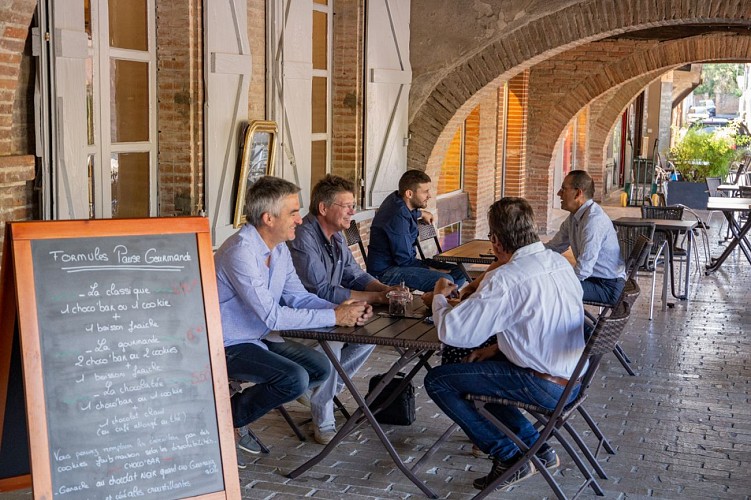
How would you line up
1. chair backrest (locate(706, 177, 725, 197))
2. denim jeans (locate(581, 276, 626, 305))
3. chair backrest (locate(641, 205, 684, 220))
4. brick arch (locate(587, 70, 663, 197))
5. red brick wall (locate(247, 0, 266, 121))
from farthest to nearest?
brick arch (locate(587, 70, 663, 197)) → chair backrest (locate(706, 177, 725, 197)) → chair backrest (locate(641, 205, 684, 220)) → red brick wall (locate(247, 0, 266, 121)) → denim jeans (locate(581, 276, 626, 305))

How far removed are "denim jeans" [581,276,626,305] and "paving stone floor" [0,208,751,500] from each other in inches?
19.3

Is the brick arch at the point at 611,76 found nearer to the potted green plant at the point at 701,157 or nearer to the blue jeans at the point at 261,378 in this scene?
the potted green plant at the point at 701,157

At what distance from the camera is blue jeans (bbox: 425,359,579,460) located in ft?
13.7

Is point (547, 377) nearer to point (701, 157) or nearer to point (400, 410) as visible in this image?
point (400, 410)

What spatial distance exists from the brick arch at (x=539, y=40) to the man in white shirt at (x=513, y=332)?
5936 mm

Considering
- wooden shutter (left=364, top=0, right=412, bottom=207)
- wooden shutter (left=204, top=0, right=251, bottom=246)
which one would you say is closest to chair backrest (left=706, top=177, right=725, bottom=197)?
wooden shutter (left=364, top=0, right=412, bottom=207)

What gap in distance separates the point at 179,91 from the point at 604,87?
9096 millimetres

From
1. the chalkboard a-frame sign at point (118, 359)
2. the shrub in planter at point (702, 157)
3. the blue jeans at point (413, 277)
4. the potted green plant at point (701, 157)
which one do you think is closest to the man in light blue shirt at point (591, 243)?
the blue jeans at point (413, 277)

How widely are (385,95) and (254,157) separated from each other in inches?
108

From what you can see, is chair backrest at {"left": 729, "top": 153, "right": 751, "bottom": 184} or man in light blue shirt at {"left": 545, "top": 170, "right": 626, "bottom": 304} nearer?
man in light blue shirt at {"left": 545, "top": 170, "right": 626, "bottom": 304}

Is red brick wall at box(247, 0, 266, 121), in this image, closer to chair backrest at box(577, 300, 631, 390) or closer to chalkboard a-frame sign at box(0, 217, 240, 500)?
chalkboard a-frame sign at box(0, 217, 240, 500)

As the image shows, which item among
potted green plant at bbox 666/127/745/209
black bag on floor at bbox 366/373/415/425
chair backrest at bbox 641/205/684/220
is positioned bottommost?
black bag on floor at bbox 366/373/415/425

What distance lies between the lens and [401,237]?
281 inches

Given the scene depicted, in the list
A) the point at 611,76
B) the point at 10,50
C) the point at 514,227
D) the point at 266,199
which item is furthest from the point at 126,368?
the point at 611,76
